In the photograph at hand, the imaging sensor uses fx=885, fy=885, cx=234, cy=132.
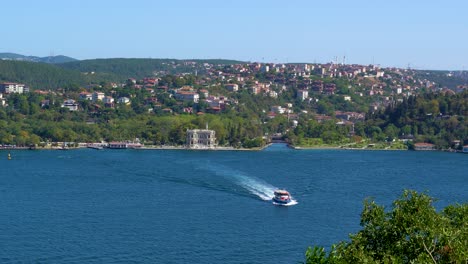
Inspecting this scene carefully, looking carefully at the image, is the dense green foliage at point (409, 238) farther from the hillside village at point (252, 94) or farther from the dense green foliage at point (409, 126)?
the hillside village at point (252, 94)

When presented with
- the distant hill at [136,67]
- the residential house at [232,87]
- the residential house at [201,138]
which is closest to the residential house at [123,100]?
the residential house at [232,87]

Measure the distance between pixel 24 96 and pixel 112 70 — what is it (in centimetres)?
2877

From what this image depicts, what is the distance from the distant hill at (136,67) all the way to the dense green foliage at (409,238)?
58.9 meters

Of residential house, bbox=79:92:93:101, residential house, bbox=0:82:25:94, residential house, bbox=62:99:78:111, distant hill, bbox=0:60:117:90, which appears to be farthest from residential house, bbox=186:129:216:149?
distant hill, bbox=0:60:117:90

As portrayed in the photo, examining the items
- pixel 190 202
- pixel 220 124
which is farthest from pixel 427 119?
pixel 190 202

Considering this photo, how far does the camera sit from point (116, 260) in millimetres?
11742

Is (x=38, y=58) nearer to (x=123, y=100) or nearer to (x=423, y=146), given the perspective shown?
(x=123, y=100)

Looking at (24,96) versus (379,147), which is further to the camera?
(24,96)

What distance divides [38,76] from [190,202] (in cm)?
3890

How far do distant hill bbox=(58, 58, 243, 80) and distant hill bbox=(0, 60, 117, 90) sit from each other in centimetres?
1010

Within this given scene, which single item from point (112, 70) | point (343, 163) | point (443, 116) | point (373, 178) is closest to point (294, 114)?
point (443, 116)

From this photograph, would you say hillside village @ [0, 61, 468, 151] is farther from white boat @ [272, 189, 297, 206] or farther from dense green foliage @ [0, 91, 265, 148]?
white boat @ [272, 189, 297, 206]

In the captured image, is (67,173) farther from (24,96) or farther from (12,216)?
(24,96)

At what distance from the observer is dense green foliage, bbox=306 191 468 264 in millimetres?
6520
